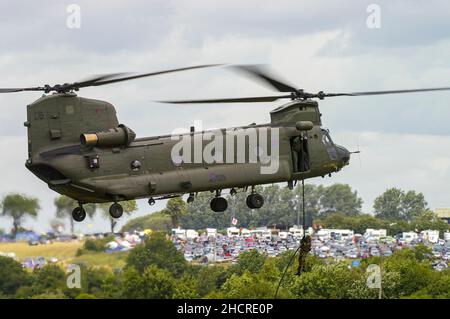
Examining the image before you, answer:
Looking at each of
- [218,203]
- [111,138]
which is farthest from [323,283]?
[111,138]

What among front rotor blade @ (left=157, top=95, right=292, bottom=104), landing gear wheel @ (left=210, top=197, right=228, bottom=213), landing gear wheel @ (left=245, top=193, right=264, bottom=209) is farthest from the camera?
landing gear wheel @ (left=245, top=193, right=264, bottom=209)

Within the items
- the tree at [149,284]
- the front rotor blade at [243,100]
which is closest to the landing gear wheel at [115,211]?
the front rotor blade at [243,100]

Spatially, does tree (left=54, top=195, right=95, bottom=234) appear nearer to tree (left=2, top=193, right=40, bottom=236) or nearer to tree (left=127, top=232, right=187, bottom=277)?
tree (left=2, top=193, right=40, bottom=236)

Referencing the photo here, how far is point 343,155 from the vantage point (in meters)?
62.8

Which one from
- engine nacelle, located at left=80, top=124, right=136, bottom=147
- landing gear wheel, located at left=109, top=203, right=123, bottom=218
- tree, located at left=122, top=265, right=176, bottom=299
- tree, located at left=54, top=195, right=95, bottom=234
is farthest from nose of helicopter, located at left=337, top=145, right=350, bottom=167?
tree, located at left=122, top=265, right=176, bottom=299

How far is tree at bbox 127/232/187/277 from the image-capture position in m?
106

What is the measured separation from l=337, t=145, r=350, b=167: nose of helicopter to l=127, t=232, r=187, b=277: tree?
43.1 meters

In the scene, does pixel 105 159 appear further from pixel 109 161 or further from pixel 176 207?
pixel 176 207

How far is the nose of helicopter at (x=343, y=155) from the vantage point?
6259cm

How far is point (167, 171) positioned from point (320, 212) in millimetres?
140901
